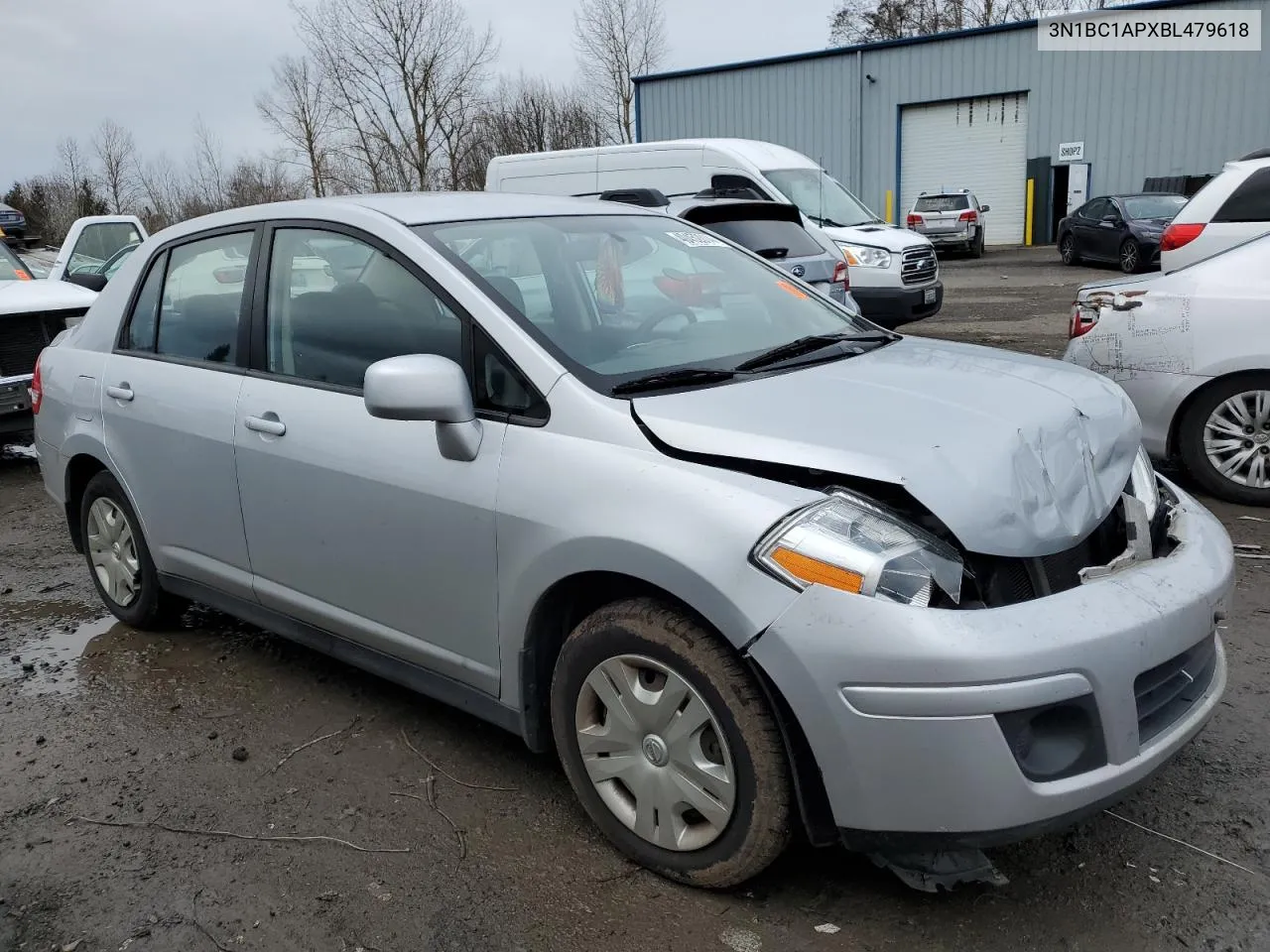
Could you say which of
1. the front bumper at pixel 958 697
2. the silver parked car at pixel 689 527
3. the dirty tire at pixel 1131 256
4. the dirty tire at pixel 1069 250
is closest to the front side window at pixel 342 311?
the silver parked car at pixel 689 527

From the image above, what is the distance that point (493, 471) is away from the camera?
280 centimetres

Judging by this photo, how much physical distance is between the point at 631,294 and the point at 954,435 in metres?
1.19

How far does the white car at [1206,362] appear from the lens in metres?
5.38

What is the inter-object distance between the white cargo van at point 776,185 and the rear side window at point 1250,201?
389 centimetres

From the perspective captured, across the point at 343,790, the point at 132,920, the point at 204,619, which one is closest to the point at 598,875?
the point at 343,790

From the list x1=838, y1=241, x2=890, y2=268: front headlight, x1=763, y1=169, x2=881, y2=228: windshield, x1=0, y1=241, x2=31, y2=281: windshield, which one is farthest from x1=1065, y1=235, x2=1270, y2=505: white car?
x1=0, y1=241, x2=31, y2=281: windshield

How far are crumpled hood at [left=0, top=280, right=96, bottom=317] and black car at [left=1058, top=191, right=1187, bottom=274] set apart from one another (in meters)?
17.7

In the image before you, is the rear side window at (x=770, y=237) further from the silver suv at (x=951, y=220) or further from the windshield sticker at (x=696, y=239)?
the silver suv at (x=951, y=220)

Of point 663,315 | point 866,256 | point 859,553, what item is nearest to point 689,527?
point 859,553

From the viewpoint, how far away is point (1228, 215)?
809 cm

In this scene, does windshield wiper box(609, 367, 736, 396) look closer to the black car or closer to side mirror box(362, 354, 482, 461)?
side mirror box(362, 354, 482, 461)

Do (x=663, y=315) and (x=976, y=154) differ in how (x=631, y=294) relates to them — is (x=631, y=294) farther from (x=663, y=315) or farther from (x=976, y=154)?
(x=976, y=154)

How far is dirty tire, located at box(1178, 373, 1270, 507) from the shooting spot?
212 inches

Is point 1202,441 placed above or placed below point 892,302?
below
